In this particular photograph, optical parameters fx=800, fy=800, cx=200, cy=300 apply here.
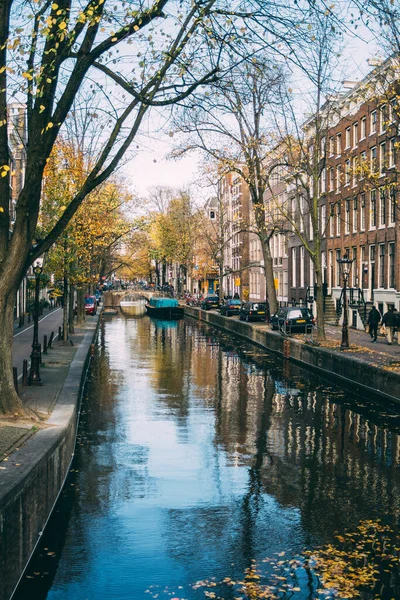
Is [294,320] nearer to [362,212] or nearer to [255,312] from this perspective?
[362,212]

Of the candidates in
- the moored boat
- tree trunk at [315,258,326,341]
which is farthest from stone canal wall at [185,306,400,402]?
the moored boat

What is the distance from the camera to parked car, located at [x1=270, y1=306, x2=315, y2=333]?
145 ft

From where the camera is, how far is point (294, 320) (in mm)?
44219

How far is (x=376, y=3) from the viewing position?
41.4 feet

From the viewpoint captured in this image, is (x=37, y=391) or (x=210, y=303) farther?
(x=210, y=303)

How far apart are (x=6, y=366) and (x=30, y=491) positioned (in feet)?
16.1

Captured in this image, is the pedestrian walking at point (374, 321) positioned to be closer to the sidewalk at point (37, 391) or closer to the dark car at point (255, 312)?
the sidewalk at point (37, 391)

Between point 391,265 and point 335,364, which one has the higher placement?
point 391,265

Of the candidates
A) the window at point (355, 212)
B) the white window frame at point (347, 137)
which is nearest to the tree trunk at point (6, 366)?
the window at point (355, 212)

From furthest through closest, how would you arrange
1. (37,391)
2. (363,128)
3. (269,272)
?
(363,128), (269,272), (37,391)

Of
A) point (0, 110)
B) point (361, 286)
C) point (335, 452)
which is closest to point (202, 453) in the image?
point (335, 452)

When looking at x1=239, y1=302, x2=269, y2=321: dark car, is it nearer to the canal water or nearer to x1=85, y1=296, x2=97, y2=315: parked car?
x1=85, y1=296, x2=97, y2=315: parked car

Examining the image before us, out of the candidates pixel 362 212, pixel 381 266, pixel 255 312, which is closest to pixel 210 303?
pixel 255 312

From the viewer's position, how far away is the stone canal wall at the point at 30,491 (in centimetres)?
905
